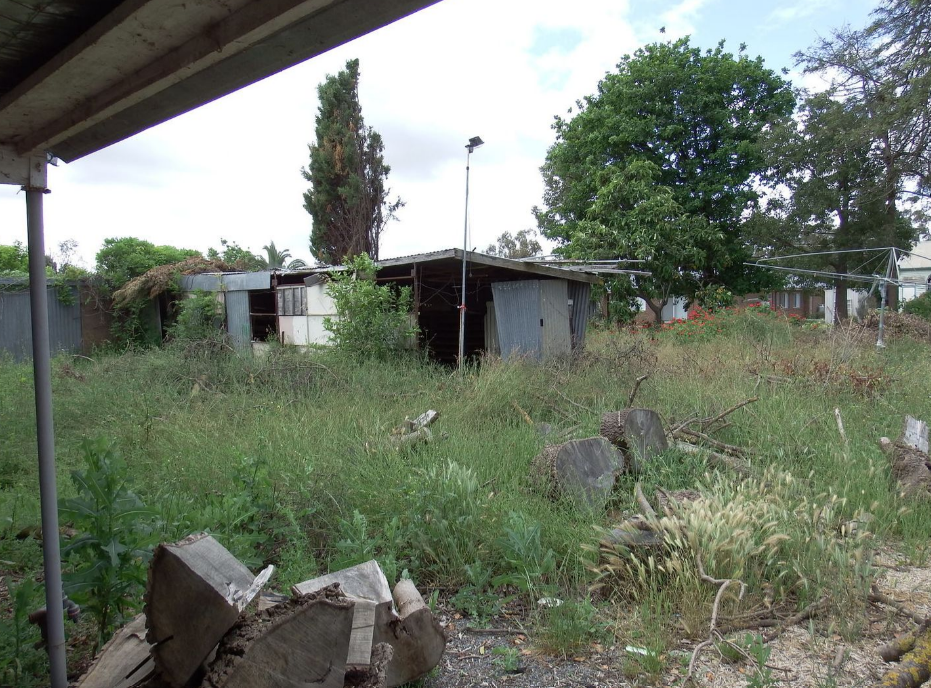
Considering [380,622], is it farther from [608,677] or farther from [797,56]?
[797,56]

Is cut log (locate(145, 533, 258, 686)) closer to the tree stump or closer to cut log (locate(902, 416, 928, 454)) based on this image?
the tree stump

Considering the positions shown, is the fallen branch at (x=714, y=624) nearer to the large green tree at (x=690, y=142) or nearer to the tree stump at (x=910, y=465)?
the tree stump at (x=910, y=465)

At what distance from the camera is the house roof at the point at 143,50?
68.2 inches

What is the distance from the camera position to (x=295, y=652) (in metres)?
1.92

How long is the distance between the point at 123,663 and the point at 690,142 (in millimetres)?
24309

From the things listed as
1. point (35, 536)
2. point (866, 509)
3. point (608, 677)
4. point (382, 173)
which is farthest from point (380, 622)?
point (382, 173)

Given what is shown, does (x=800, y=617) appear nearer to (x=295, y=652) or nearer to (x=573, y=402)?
(x=295, y=652)

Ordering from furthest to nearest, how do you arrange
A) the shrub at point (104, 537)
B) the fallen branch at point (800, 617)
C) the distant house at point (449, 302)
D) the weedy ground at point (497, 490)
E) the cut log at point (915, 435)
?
the distant house at point (449, 302)
the cut log at point (915, 435)
the weedy ground at point (497, 490)
the fallen branch at point (800, 617)
the shrub at point (104, 537)

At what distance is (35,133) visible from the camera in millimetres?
2412

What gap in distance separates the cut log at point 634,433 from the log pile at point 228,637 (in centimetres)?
316

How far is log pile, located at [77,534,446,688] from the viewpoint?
1899 mm

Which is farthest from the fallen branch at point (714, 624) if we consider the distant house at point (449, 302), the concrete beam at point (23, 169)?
the distant house at point (449, 302)

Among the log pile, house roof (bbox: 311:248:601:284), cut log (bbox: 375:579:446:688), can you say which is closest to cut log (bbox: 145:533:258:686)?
the log pile

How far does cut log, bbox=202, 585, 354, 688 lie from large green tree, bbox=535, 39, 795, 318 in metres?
19.3
